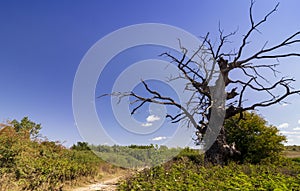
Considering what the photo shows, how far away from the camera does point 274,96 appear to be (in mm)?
10664

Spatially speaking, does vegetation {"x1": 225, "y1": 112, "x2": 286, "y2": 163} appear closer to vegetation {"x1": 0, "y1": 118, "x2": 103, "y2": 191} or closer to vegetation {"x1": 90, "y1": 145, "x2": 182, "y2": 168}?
vegetation {"x1": 90, "y1": 145, "x2": 182, "y2": 168}

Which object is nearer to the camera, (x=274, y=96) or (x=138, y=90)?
(x=274, y=96)

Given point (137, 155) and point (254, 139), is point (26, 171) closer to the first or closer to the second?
point (137, 155)

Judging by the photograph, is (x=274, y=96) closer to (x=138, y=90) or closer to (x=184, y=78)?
(x=184, y=78)

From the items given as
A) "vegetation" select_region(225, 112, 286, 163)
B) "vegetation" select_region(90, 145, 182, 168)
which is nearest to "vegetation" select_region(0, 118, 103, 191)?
"vegetation" select_region(90, 145, 182, 168)

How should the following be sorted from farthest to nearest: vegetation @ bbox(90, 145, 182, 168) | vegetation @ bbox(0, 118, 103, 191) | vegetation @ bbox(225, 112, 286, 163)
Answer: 1. vegetation @ bbox(90, 145, 182, 168)
2. vegetation @ bbox(225, 112, 286, 163)
3. vegetation @ bbox(0, 118, 103, 191)

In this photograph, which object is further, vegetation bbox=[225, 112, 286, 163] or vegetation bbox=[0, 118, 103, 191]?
vegetation bbox=[225, 112, 286, 163]

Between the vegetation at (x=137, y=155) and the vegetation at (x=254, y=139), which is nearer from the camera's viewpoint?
the vegetation at (x=254, y=139)

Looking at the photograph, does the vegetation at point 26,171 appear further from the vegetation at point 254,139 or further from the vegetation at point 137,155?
the vegetation at point 254,139

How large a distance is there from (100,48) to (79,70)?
1.08 m

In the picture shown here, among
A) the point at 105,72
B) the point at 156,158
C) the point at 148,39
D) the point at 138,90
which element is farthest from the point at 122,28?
the point at 156,158

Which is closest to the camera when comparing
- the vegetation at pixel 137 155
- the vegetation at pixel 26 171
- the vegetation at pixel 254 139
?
the vegetation at pixel 26 171

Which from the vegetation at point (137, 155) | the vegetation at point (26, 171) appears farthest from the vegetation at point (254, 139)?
the vegetation at point (26, 171)

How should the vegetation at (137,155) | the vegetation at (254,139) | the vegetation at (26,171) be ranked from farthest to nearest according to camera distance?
1. the vegetation at (137,155)
2. the vegetation at (254,139)
3. the vegetation at (26,171)
